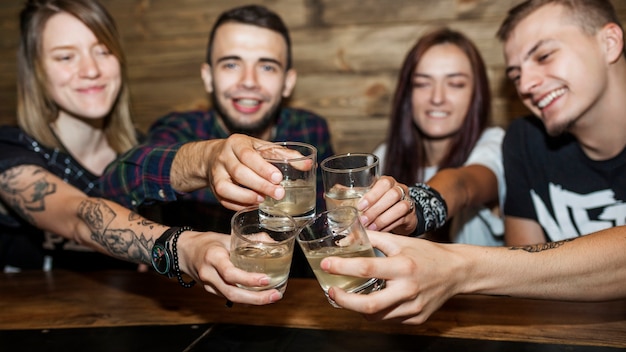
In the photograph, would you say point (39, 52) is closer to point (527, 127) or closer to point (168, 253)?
point (168, 253)

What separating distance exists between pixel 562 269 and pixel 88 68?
214cm

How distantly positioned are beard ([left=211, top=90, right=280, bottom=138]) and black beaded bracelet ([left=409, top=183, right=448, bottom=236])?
112 cm

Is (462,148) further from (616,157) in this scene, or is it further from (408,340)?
(408,340)

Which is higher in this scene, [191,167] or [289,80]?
[289,80]

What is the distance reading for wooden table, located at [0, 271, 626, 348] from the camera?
1.45 metres

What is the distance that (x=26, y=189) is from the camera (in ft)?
7.16

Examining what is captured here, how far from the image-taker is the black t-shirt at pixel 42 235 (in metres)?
2.44

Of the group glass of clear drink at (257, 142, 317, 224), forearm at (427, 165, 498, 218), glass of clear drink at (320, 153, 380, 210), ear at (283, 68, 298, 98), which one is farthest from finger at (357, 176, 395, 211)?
ear at (283, 68, 298, 98)

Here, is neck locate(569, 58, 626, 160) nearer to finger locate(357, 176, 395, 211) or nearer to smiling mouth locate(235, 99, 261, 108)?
finger locate(357, 176, 395, 211)

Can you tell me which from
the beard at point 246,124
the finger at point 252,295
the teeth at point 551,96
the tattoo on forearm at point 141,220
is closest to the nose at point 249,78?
the beard at point 246,124

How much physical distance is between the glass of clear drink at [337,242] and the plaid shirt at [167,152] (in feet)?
2.71

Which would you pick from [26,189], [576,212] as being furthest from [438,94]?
[26,189]

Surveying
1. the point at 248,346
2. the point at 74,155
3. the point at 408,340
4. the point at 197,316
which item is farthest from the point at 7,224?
the point at 408,340

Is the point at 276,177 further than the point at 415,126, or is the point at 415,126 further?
the point at 415,126
